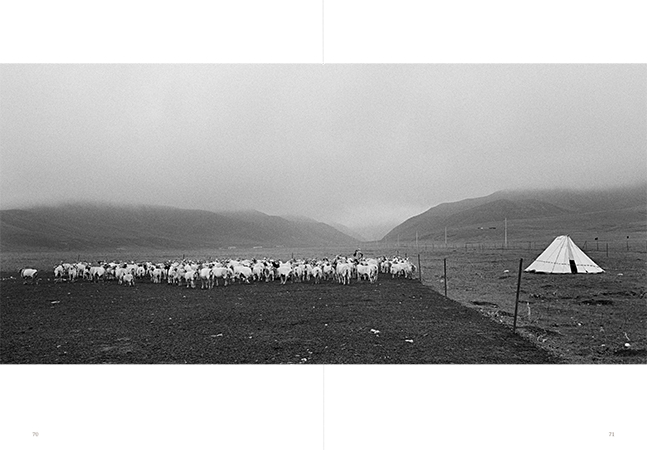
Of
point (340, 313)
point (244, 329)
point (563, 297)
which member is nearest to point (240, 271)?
point (244, 329)

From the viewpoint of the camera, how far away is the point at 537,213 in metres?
5.80

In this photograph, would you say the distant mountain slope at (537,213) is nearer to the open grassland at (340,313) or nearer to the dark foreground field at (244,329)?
the open grassland at (340,313)

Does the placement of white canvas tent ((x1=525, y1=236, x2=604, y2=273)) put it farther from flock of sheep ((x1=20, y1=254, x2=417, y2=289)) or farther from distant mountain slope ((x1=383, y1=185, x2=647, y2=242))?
flock of sheep ((x1=20, y1=254, x2=417, y2=289))

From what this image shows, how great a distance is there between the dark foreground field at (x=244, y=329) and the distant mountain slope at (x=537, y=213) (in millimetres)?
1019

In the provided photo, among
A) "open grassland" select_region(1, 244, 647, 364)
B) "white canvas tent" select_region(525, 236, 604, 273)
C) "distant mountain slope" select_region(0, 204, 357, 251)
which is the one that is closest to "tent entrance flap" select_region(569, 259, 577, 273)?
"white canvas tent" select_region(525, 236, 604, 273)

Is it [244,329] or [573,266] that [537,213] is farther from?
[244,329]

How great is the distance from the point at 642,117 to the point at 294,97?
4.51 m

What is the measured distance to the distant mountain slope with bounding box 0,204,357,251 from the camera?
6039 mm

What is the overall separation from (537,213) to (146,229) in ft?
17.3
